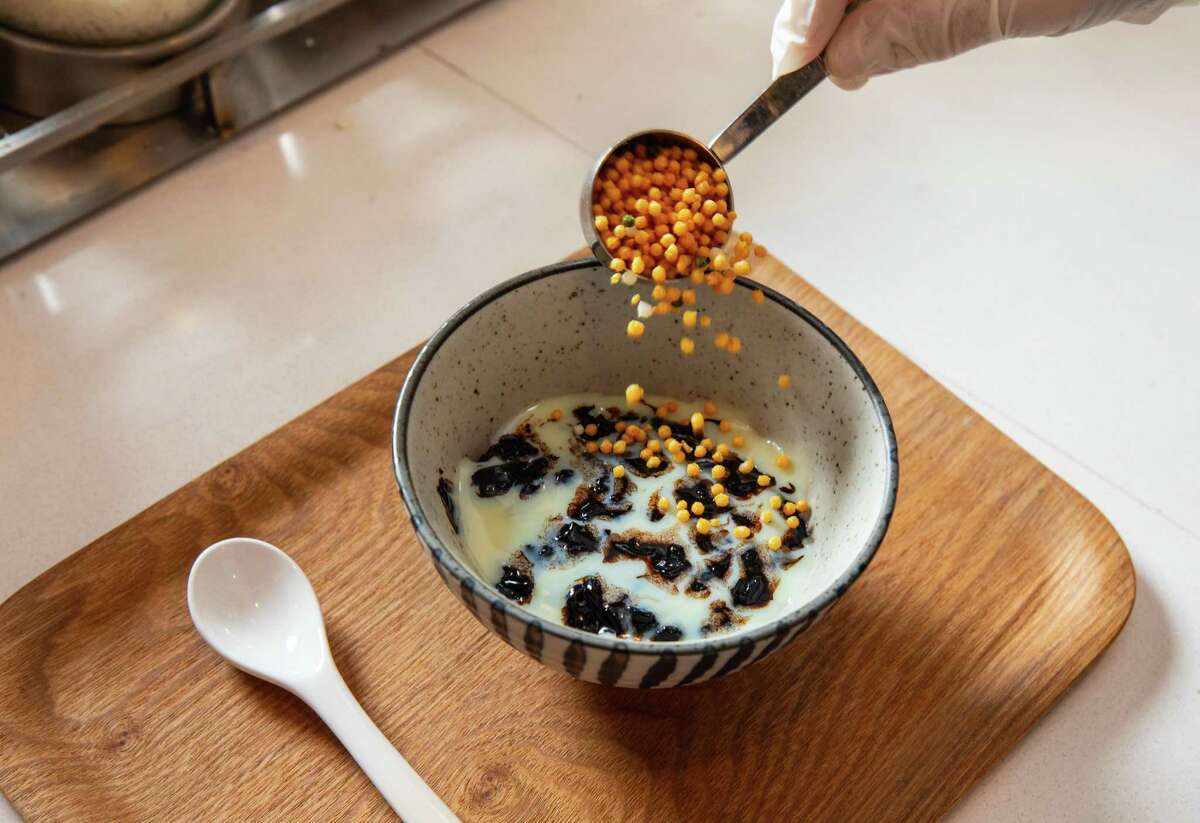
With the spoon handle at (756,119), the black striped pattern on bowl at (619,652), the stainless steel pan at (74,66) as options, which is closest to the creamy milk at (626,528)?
the black striped pattern on bowl at (619,652)

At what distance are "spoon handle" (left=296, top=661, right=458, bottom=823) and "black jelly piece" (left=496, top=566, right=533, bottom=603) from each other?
15 cm

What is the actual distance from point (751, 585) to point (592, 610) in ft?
0.45

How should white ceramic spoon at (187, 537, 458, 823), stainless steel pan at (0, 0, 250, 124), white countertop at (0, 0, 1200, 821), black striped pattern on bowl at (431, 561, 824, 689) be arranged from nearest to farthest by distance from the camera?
black striped pattern on bowl at (431, 561, 824, 689) < white ceramic spoon at (187, 537, 458, 823) < white countertop at (0, 0, 1200, 821) < stainless steel pan at (0, 0, 250, 124)

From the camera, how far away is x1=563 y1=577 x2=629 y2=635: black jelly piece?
3.13 feet

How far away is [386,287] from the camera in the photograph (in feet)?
4.60

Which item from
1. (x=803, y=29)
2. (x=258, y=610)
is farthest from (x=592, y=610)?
(x=803, y=29)

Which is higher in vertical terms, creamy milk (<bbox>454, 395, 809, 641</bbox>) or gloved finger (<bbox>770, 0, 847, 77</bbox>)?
gloved finger (<bbox>770, 0, 847, 77</bbox>)

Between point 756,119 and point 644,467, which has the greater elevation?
point 756,119

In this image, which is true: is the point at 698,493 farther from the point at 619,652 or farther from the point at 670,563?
the point at 619,652

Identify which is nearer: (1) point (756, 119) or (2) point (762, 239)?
(1) point (756, 119)

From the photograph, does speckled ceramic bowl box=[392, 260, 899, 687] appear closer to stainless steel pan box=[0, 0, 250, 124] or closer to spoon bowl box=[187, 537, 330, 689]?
spoon bowl box=[187, 537, 330, 689]

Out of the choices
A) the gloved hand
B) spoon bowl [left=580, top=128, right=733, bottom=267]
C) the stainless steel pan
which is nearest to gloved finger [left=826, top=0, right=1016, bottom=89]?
the gloved hand

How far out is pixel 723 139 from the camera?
3.42 ft

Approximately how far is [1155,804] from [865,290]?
0.66 m
